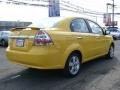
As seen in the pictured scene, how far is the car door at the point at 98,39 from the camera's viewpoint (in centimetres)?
805

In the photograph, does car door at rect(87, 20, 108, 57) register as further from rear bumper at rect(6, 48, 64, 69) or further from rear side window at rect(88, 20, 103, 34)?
rear bumper at rect(6, 48, 64, 69)

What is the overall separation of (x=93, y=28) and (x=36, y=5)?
21359 millimetres

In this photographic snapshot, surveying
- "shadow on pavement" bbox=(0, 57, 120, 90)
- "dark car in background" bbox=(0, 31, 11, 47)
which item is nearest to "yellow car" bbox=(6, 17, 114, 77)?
"shadow on pavement" bbox=(0, 57, 120, 90)

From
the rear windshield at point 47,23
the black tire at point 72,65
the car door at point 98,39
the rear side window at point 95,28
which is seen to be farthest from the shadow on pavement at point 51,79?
the rear windshield at point 47,23

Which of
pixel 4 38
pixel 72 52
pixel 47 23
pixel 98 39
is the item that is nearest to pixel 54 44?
pixel 72 52

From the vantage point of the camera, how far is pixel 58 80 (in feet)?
21.2

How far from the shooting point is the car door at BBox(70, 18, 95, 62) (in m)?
7.00

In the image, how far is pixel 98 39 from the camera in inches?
326

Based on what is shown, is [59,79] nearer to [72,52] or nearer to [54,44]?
[72,52]

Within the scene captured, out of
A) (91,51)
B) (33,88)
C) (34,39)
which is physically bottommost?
(33,88)

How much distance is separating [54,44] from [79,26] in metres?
1.54

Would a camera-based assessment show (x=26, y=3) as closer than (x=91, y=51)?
No

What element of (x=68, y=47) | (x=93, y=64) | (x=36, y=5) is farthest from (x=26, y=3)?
(x=68, y=47)

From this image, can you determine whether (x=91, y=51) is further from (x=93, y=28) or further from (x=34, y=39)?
(x=34, y=39)
